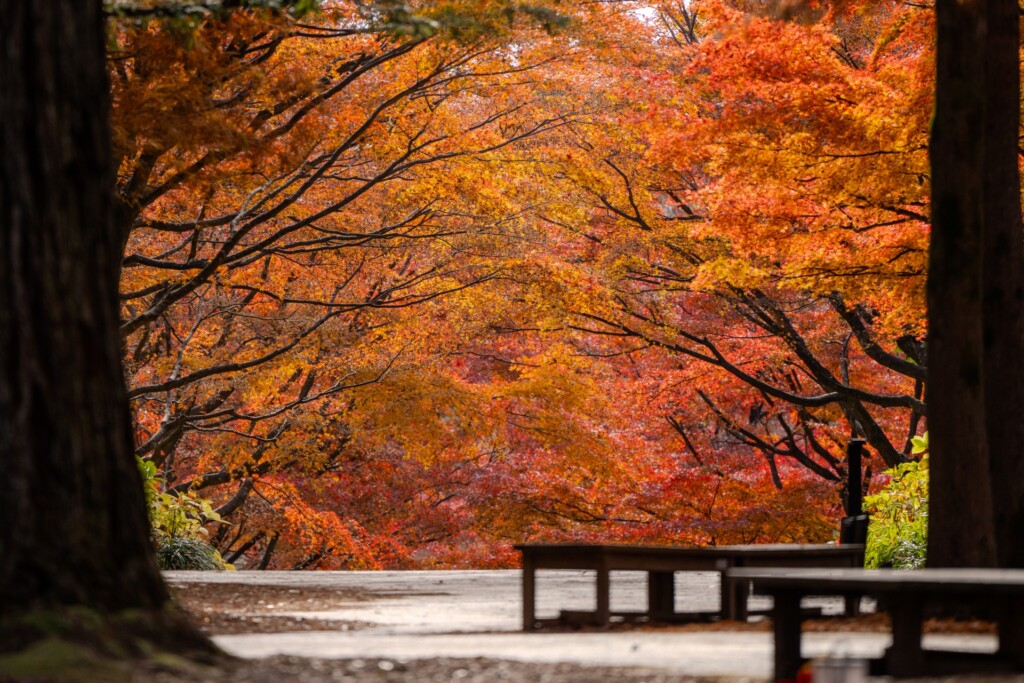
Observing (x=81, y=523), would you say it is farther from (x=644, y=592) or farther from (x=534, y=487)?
(x=534, y=487)

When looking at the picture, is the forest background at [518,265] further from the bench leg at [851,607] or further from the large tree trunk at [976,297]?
the bench leg at [851,607]

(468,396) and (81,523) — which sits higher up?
(468,396)

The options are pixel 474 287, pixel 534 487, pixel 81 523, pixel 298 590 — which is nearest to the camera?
pixel 81 523

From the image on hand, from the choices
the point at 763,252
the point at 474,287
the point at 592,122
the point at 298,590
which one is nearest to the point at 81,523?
the point at 298,590

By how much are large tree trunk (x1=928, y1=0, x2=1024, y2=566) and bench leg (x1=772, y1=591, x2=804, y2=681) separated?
2725mm

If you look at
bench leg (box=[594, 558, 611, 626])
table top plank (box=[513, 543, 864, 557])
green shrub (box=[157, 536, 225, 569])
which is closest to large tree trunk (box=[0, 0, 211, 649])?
table top plank (box=[513, 543, 864, 557])

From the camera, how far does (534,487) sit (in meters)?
20.5

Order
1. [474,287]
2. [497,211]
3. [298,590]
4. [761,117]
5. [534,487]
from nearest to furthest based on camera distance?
1. [298,590]
2. [761,117]
3. [497,211]
4. [474,287]
5. [534,487]

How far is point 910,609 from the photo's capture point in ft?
20.2

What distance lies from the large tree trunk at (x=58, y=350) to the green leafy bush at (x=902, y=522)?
919cm

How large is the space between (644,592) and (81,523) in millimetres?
8090

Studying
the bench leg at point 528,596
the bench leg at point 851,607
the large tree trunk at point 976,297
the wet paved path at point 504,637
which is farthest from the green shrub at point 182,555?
the large tree trunk at point 976,297

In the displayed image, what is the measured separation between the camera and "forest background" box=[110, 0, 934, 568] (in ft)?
39.7

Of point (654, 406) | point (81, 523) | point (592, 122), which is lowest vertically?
point (81, 523)
